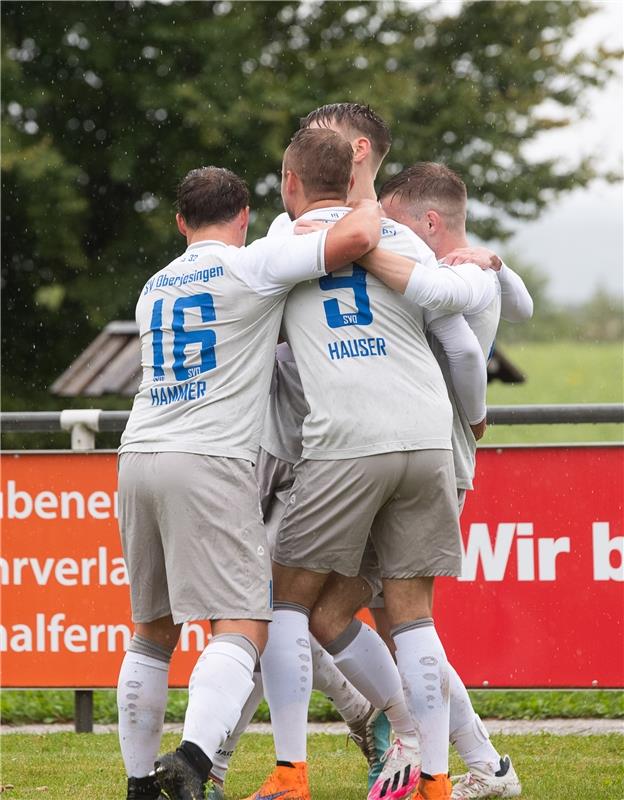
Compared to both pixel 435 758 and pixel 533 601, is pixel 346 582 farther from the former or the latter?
pixel 533 601

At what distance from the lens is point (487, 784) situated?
4.61 m

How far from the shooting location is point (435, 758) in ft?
13.4

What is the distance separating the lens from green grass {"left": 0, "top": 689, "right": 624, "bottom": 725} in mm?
6746

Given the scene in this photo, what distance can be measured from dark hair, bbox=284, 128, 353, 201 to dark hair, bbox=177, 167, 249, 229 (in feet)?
0.68

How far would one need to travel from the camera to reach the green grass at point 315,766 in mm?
4793

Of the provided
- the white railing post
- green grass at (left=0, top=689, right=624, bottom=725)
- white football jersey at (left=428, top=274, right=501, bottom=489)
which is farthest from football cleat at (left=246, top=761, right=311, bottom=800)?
the white railing post

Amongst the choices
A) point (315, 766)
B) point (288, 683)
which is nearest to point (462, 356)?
point (288, 683)

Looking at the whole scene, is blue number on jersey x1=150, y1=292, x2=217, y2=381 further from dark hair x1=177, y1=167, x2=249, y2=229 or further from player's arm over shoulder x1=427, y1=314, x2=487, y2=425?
player's arm over shoulder x1=427, y1=314, x2=487, y2=425

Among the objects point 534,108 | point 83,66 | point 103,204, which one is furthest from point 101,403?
point 534,108

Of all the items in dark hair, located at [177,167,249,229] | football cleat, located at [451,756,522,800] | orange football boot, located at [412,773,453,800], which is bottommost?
football cleat, located at [451,756,522,800]

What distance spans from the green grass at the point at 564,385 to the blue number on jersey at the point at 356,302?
20.6 metres

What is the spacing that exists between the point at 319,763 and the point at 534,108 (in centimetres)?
1540

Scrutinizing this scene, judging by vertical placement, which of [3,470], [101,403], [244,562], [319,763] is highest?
[101,403]

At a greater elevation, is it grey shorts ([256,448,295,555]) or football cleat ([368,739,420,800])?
grey shorts ([256,448,295,555])
